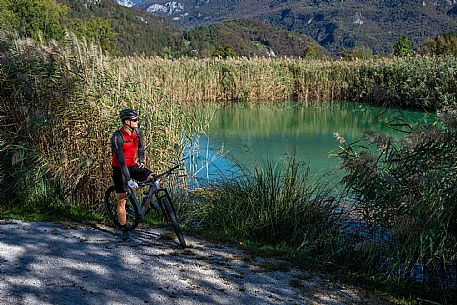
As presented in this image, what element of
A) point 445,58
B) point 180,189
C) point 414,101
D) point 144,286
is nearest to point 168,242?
point 144,286

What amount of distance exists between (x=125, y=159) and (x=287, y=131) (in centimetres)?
1286

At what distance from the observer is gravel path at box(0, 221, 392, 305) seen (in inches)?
186

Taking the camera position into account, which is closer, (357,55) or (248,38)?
(357,55)

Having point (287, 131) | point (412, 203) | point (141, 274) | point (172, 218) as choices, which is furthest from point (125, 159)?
point (287, 131)

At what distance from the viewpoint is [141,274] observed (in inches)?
207

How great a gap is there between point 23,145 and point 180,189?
2394mm

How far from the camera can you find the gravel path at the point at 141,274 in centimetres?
473

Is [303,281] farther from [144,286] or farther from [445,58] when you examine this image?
[445,58]

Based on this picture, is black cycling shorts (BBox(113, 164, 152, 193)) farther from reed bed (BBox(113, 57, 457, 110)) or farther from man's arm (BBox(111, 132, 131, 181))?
reed bed (BBox(113, 57, 457, 110))

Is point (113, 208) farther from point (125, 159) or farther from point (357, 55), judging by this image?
point (357, 55)

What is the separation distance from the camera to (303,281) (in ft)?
18.3

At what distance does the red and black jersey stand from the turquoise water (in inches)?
145

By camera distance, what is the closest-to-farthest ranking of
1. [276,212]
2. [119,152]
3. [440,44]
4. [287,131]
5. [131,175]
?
[119,152], [131,175], [276,212], [287,131], [440,44]

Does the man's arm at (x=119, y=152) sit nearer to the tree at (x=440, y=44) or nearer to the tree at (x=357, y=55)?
the tree at (x=357, y=55)
